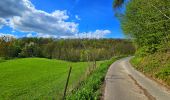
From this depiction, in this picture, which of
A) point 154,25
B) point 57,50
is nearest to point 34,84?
point 154,25

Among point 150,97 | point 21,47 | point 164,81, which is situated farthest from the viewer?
point 21,47

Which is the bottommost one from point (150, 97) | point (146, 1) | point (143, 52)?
point (150, 97)

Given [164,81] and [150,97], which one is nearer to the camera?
[150,97]

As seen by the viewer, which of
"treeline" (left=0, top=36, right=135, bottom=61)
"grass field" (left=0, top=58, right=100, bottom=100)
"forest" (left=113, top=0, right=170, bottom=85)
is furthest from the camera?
"treeline" (left=0, top=36, right=135, bottom=61)

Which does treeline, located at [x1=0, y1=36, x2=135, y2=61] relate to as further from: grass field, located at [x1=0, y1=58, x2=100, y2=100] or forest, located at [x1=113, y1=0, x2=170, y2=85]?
forest, located at [x1=113, y1=0, x2=170, y2=85]

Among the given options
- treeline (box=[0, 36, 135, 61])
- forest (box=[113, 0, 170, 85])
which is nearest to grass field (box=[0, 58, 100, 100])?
forest (box=[113, 0, 170, 85])

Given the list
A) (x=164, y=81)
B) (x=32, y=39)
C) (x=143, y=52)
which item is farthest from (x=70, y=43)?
(x=164, y=81)

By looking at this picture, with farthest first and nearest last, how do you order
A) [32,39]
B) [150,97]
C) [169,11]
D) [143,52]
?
[32,39] → [143,52] → [150,97] → [169,11]

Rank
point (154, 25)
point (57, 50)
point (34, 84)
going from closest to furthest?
point (154, 25) → point (34, 84) → point (57, 50)

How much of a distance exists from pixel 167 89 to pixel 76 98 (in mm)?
8315

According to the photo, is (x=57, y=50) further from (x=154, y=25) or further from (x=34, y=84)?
(x=154, y=25)

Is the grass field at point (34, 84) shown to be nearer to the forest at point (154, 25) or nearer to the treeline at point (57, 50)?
the forest at point (154, 25)

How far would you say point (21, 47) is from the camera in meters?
130

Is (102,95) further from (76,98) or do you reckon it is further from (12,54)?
(12,54)
